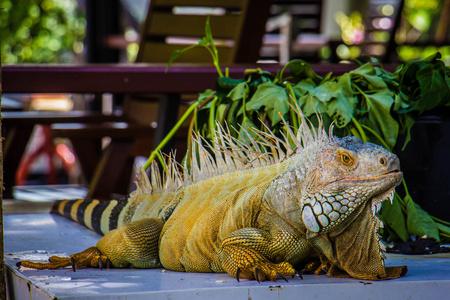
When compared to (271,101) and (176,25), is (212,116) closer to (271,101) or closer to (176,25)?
(271,101)

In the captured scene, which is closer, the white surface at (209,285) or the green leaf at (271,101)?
the white surface at (209,285)

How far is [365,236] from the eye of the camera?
1542 millimetres

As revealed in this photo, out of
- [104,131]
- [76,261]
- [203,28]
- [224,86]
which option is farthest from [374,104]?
[203,28]

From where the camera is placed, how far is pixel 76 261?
1.84 meters

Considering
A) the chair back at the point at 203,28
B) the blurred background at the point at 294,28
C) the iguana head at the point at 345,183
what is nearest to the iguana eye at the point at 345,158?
the iguana head at the point at 345,183

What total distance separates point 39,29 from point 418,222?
1342 centimetres

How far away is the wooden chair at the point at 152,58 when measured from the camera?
14.4ft

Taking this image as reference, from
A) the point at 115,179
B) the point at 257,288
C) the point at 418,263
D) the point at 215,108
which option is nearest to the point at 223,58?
the point at 115,179

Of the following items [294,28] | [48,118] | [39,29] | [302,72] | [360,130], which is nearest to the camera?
[360,130]

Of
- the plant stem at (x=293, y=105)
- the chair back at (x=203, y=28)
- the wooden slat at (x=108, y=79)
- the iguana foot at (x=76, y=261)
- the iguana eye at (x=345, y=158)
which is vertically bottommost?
the iguana foot at (x=76, y=261)

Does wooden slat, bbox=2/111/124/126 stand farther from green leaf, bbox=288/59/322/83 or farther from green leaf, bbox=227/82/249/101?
green leaf, bbox=288/59/322/83

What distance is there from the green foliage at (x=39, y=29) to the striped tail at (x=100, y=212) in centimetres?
1043

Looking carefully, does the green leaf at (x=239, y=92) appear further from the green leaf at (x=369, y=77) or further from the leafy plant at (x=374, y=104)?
the green leaf at (x=369, y=77)

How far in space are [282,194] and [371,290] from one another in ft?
1.10
